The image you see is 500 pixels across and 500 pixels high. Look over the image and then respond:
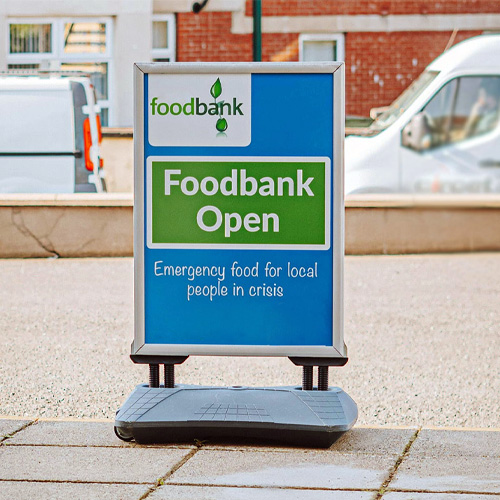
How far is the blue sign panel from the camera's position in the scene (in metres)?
4.49

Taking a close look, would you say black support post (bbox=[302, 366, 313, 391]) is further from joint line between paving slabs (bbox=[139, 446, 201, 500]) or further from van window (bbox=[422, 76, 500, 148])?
van window (bbox=[422, 76, 500, 148])

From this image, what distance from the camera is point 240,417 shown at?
4457mm

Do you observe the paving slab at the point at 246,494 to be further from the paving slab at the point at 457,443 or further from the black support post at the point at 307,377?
the black support post at the point at 307,377

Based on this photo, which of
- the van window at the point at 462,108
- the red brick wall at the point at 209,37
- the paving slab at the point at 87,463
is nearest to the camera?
the paving slab at the point at 87,463

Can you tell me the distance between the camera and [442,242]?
12242mm

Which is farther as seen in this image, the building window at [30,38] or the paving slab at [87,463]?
the building window at [30,38]

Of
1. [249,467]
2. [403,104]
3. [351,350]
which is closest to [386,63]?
[403,104]

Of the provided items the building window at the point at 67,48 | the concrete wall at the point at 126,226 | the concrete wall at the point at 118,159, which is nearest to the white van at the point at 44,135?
the concrete wall at the point at 126,226

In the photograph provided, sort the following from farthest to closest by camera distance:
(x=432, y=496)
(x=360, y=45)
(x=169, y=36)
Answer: (x=169, y=36), (x=360, y=45), (x=432, y=496)

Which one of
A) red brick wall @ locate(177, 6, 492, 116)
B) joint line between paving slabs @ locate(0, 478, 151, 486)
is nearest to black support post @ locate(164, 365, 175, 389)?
joint line between paving slabs @ locate(0, 478, 151, 486)

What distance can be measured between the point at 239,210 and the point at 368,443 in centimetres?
109

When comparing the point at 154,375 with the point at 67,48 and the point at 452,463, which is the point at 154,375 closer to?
the point at 452,463

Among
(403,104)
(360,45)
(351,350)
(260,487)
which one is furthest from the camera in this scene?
(360,45)

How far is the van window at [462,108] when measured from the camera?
13.8m
